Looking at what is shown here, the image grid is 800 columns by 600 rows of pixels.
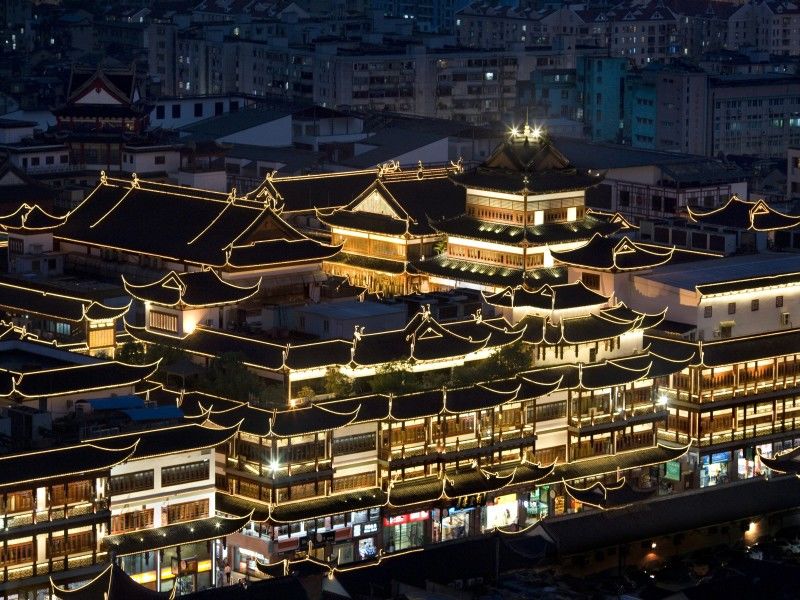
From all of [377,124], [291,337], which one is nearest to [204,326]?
[291,337]

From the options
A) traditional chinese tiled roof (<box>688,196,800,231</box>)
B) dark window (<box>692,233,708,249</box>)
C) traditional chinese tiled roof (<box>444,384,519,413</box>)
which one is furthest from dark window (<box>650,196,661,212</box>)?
traditional chinese tiled roof (<box>444,384,519,413</box>)

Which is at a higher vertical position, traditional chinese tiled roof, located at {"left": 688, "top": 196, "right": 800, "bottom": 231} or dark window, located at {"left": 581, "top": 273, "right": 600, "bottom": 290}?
traditional chinese tiled roof, located at {"left": 688, "top": 196, "right": 800, "bottom": 231}

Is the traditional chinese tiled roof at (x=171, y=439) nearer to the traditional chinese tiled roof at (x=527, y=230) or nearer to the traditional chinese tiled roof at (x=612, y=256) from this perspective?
the traditional chinese tiled roof at (x=612, y=256)

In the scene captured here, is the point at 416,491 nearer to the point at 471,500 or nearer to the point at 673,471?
the point at 471,500

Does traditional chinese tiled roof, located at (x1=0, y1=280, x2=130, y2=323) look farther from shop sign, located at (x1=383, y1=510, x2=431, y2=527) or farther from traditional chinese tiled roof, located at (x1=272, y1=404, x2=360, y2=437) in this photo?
shop sign, located at (x1=383, y1=510, x2=431, y2=527)

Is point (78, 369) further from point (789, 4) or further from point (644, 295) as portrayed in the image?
point (789, 4)

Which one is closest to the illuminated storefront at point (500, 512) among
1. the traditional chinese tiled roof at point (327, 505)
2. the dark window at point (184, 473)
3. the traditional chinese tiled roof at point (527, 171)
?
the traditional chinese tiled roof at point (327, 505)
